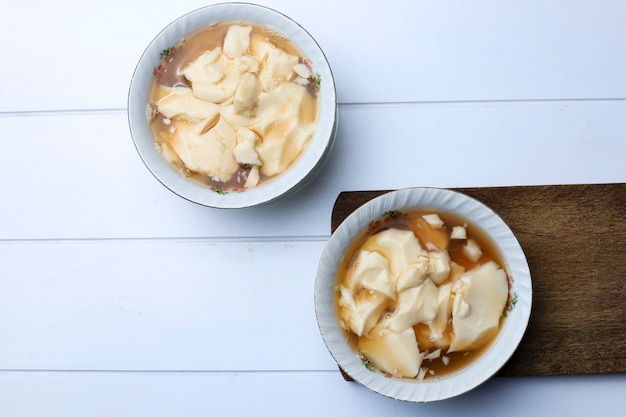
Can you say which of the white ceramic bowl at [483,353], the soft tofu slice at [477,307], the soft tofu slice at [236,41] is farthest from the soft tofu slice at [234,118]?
the soft tofu slice at [477,307]

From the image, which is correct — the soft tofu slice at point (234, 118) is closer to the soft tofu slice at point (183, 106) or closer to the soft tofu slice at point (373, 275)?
the soft tofu slice at point (183, 106)

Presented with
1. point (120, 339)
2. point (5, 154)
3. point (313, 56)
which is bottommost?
point (120, 339)

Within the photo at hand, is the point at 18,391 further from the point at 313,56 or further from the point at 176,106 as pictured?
the point at 313,56

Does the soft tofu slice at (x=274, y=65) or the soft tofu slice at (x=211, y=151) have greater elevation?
the soft tofu slice at (x=274, y=65)

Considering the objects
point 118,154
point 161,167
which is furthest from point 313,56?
point 118,154

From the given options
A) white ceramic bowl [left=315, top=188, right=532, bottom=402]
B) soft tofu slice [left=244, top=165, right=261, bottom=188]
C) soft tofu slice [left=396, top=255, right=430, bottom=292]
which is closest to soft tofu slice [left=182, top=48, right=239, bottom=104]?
soft tofu slice [left=244, top=165, right=261, bottom=188]

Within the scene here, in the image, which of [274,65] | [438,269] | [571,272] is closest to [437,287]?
[438,269]
